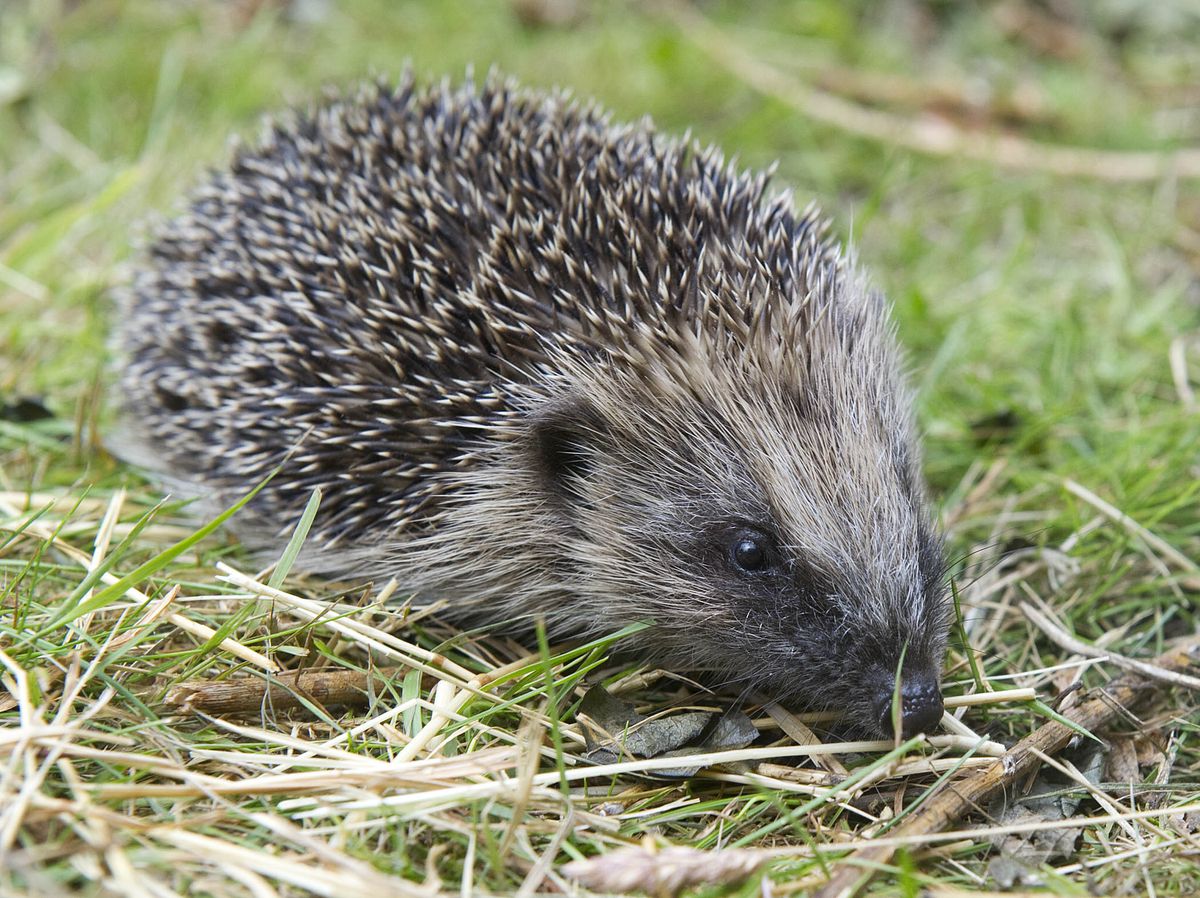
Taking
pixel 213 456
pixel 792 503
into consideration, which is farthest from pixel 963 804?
pixel 213 456

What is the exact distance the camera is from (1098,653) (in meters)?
3.91

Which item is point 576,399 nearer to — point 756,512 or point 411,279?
point 756,512

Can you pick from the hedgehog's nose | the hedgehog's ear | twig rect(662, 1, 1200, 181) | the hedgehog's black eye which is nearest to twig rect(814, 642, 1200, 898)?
the hedgehog's nose

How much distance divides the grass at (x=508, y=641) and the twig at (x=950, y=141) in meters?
0.12

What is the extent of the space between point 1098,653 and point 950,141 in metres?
5.06

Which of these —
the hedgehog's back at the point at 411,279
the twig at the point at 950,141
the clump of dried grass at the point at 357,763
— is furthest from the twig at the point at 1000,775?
the twig at the point at 950,141

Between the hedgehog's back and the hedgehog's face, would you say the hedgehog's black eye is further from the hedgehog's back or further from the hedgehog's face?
the hedgehog's back

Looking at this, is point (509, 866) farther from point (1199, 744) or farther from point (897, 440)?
point (1199, 744)

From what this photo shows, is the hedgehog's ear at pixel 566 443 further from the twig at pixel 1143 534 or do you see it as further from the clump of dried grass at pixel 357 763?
the twig at pixel 1143 534

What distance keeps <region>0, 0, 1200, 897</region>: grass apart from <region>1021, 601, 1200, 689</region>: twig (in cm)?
10

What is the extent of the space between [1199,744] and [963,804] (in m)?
1.06

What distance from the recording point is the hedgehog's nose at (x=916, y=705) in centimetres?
338

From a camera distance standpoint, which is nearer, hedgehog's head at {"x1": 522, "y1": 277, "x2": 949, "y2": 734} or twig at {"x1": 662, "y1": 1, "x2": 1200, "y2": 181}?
hedgehog's head at {"x1": 522, "y1": 277, "x2": 949, "y2": 734}

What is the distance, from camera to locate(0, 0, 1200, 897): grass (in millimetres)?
3061
